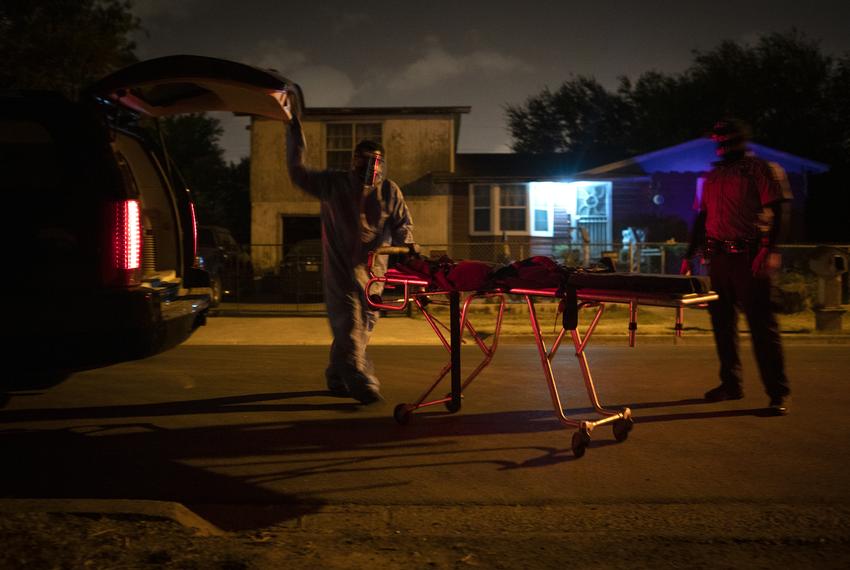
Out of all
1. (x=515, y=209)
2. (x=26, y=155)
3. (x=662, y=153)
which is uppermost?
(x=662, y=153)

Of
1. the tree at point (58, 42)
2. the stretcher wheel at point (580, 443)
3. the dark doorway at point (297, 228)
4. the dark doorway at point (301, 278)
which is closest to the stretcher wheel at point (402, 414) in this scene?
the stretcher wheel at point (580, 443)

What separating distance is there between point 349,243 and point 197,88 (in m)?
1.66

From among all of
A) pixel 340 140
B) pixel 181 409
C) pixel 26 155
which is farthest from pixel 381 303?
pixel 340 140

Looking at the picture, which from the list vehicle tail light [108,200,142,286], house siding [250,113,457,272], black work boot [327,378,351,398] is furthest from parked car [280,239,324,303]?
vehicle tail light [108,200,142,286]

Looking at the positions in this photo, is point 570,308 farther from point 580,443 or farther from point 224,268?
point 224,268

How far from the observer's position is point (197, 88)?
6020 millimetres

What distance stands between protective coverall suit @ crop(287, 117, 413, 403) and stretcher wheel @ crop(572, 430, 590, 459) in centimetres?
195

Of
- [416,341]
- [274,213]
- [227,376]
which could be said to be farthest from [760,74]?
[227,376]

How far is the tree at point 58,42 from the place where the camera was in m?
19.3

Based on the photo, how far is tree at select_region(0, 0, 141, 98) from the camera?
19.3m

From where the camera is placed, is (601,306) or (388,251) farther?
(388,251)

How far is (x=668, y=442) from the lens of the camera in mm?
5195

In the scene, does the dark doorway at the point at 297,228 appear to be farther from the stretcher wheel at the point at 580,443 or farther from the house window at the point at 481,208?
the stretcher wheel at the point at 580,443

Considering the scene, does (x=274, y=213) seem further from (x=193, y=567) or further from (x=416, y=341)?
(x=193, y=567)
